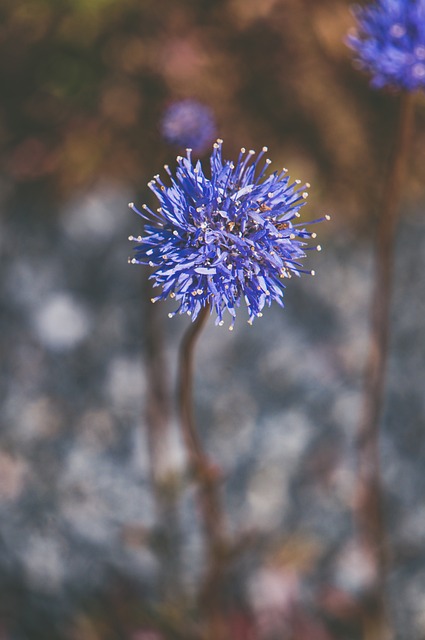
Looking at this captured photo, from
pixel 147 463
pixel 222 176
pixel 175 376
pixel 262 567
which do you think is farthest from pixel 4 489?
pixel 222 176

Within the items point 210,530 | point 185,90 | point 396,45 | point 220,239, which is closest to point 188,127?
point 396,45

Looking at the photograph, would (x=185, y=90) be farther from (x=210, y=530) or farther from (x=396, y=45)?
(x=210, y=530)

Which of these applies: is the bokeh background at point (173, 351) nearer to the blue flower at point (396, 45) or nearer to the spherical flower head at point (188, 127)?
the spherical flower head at point (188, 127)

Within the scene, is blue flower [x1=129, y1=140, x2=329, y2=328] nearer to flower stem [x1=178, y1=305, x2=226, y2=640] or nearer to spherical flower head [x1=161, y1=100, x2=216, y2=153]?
flower stem [x1=178, y1=305, x2=226, y2=640]

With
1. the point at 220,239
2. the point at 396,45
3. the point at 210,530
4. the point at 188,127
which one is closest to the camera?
the point at 220,239

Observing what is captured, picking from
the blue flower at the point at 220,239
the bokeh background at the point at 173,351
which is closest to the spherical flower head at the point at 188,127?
the bokeh background at the point at 173,351

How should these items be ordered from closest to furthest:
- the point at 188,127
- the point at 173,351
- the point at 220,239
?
the point at 220,239
the point at 188,127
the point at 173,351

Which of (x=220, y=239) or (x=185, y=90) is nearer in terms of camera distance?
(x=220, y=239)
